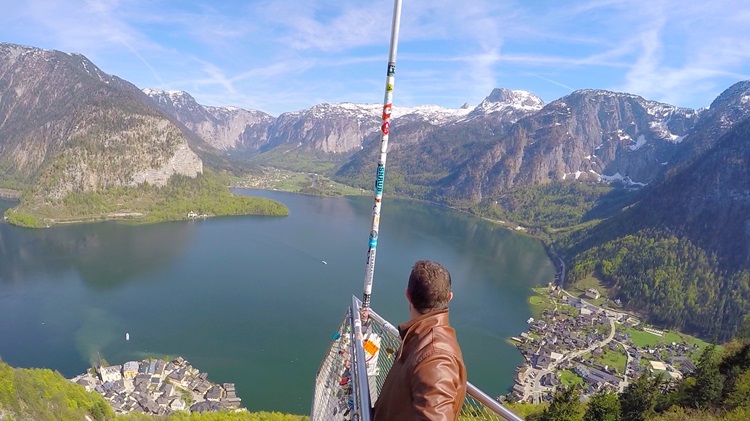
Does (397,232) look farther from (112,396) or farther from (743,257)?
(112,396)

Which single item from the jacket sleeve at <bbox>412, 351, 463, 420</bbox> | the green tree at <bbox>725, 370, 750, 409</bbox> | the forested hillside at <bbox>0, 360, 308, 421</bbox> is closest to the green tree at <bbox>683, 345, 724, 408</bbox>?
the green tree at <bbox>725, 370, 750, 409</bbox>

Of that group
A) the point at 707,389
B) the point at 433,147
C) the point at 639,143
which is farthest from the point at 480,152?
the point at 707,389

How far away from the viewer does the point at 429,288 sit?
59.9 inches

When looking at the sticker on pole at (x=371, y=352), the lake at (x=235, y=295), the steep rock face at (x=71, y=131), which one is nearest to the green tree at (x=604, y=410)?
the lake at (x=235, y=295)

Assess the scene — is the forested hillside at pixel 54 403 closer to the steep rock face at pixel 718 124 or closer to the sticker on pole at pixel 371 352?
the sticker on pole at pixel 371 352

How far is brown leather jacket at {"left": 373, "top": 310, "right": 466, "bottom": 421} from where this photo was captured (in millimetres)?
1218

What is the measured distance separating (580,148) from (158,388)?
132 meters

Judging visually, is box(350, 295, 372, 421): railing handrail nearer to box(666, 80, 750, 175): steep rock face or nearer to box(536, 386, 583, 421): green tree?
box(536, 386, 583, 421): green tree

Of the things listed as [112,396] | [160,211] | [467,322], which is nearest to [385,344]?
[112,396]

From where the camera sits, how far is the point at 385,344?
329cm

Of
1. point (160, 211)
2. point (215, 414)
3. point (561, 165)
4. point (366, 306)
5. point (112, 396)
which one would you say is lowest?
point (112, 396)

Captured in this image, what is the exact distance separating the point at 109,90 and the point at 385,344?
413 feet

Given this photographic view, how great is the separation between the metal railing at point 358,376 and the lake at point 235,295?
63.1 ft

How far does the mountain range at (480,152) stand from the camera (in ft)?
212
